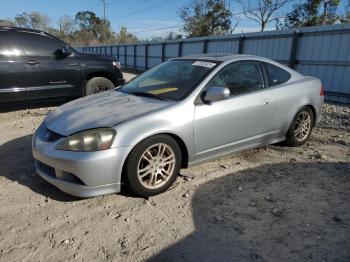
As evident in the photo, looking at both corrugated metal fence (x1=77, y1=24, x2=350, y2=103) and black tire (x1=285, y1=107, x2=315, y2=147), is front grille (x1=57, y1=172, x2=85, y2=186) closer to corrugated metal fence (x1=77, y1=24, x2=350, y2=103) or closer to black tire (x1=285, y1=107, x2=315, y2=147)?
black tire (x1=285, y1=107, x2=315, y2=147)

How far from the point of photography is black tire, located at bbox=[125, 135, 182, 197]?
3.34m

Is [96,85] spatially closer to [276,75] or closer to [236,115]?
[276,75]

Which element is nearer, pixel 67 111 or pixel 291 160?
pixel 67 111

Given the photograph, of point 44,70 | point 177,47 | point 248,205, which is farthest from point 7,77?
point 177,47

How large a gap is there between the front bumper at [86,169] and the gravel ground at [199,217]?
24 cm

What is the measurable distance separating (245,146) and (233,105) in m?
0.64

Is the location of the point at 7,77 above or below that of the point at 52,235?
above

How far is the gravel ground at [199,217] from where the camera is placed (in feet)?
8.96

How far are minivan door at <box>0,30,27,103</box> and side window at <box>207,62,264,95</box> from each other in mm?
4797

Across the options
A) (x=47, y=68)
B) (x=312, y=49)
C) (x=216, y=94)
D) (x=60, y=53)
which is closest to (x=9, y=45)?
(x=47, y=68)

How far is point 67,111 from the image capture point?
12.9 feet

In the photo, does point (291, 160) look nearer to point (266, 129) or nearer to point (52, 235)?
point (266, 129)

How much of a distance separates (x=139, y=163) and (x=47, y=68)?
4962 millimetres

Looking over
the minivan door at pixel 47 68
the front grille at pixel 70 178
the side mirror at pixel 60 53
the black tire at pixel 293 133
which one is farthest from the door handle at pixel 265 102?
the side mirror at pixel 60 53
